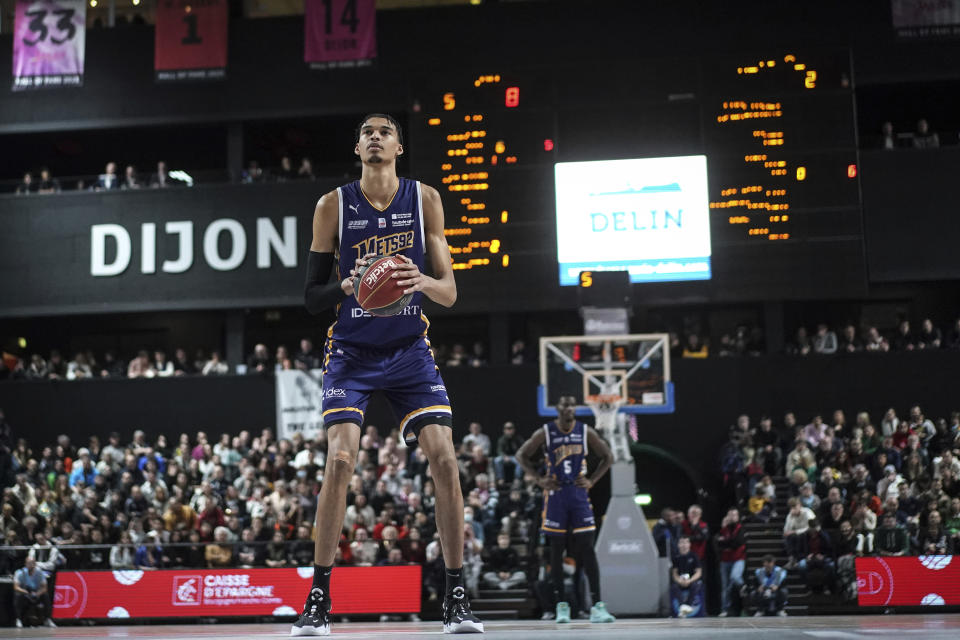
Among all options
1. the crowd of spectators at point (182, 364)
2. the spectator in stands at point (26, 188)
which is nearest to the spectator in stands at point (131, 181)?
the spectator in stands at point (26, 188)

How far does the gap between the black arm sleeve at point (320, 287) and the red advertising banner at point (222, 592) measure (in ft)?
29.4

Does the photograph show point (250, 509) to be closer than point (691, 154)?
Yes

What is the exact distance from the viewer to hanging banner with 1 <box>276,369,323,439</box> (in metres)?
20.6

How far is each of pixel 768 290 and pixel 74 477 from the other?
11735mm

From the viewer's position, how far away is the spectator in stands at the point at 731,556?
1365 cm

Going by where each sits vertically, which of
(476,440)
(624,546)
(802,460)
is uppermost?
(476,440)

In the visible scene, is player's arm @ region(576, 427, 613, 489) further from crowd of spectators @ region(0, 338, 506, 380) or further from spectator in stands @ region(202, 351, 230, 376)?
spectator in stands @ region(202, 351, 230, 376)

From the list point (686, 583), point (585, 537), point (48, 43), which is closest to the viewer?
point (585, 537)

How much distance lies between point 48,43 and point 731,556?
14.9 meters

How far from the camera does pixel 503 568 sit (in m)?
13.9

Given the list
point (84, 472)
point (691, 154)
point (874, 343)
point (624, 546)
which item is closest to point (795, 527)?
point (624, 546)

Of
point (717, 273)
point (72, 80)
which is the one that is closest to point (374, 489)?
point (717, 273)

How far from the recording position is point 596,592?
1013 cm

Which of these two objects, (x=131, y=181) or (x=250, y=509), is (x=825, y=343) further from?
(x=131, y=181)
